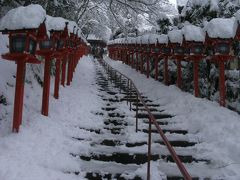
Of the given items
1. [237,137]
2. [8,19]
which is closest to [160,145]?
[237,137]

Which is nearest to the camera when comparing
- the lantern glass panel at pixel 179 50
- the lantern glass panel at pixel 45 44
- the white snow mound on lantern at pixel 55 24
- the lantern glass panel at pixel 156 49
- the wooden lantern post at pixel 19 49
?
the wooden lantern post at pixel 19 49

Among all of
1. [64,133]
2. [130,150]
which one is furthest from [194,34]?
[64,133]

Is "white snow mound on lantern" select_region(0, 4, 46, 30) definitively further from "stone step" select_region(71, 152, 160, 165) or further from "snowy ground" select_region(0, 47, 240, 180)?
"stone step" select_region(71, 152, 160, 165)

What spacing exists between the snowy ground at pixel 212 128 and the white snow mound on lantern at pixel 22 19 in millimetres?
4308

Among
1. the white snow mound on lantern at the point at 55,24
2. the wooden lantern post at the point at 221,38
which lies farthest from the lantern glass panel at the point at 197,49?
the white snow mound on lantern at the point at 55,24

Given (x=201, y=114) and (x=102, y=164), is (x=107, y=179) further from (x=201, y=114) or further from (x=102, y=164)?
(x=201, y=114)

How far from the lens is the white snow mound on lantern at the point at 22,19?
6938 millimetres

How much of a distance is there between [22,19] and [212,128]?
5.24 m

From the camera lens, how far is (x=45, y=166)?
6.07m

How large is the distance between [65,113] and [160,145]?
3.35m

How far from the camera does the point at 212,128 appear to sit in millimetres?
8789

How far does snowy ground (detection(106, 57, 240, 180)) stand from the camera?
6738 millimetres

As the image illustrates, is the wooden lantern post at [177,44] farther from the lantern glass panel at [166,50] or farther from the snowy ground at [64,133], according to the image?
the snowy ground at [64,133]

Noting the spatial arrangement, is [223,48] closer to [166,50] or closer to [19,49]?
[19,49]
